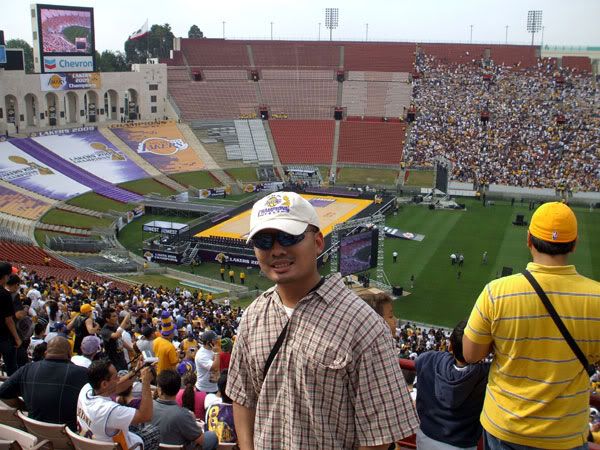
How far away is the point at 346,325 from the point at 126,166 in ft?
168

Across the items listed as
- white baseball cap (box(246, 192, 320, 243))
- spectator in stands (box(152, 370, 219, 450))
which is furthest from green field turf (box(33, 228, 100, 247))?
white baseball cap (box(246, 192, 320, 243))

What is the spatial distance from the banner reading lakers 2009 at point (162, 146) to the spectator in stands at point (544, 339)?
51276mm

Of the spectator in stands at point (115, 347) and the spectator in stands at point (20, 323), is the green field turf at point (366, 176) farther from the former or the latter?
the spectator in stands at point (20, 323)

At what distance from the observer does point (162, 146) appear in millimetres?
57375

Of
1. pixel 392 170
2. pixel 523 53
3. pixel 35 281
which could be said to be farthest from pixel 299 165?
pixel 35 281

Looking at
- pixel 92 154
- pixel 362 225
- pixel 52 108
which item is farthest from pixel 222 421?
pixel 52 108

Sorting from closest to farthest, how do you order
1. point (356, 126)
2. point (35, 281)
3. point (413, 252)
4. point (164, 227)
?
point (35, 281), point (413, 252), point (164, 227), point (356, 126)

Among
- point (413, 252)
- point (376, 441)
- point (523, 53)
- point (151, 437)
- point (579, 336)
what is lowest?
point (413, 252)

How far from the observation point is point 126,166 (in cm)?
5225

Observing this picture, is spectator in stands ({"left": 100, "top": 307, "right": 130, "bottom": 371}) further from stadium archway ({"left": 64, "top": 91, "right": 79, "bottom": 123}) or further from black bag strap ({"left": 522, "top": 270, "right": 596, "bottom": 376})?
stadium archway ({"left": 64, "top": 91, "right": 79, "bottom": 123})

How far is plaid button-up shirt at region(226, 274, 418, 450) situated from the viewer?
125 inches

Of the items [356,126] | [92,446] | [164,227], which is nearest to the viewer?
[92,446]

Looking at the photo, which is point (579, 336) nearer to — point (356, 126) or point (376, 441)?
point (376, 441)

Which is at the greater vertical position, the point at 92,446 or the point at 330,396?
the point at 330,396
